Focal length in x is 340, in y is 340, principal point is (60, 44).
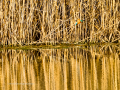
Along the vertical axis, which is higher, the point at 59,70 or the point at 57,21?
the point at 57,21

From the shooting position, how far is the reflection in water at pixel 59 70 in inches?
144

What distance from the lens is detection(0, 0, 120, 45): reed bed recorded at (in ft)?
24.1

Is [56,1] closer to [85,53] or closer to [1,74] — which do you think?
[85,53]

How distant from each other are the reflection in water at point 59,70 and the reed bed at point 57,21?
2.95 ft

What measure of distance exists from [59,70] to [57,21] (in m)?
3.13

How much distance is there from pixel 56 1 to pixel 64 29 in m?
0.64

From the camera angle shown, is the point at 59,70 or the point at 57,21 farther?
the point at 57,21

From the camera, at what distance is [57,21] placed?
759 centimetres

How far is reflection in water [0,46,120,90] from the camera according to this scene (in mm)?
3663

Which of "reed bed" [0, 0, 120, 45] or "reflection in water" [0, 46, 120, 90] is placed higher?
"reed bed" [0, 0, 120, 45]

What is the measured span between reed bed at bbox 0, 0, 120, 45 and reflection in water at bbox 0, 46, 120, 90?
2.95 feet

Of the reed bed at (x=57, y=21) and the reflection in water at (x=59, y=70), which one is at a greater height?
the reed bed at (x=57, y=21)

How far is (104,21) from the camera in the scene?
796cm

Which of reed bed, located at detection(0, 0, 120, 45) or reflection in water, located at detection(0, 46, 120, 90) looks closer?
reflection in water, located at detection(0, 46, 120, 90)
